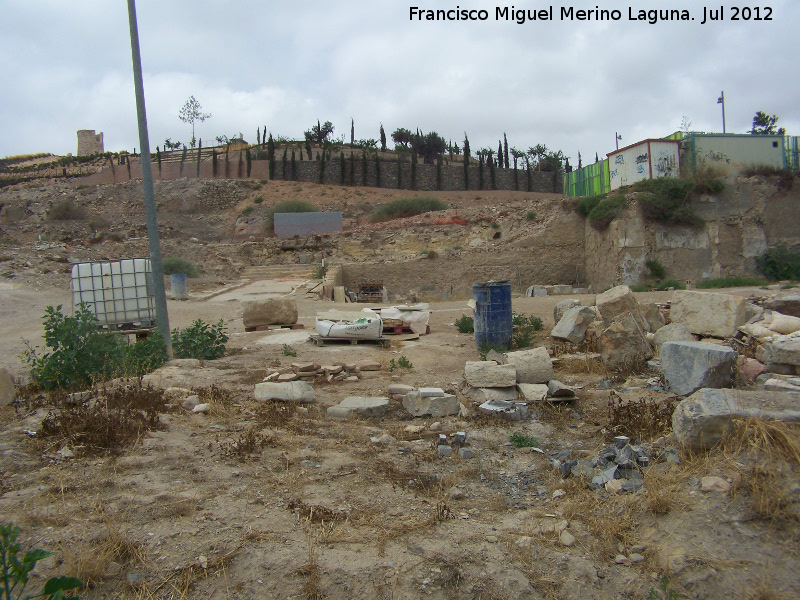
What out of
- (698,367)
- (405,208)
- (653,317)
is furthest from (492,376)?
(405,208)

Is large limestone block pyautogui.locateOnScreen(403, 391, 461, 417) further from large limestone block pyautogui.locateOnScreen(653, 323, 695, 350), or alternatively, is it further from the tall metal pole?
the tall metal pole

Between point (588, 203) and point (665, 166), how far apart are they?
3.22 m

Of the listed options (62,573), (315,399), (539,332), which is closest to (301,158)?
(539,332)

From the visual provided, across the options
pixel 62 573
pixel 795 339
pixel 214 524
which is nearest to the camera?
pixel 62 573

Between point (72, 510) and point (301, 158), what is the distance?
151 feet

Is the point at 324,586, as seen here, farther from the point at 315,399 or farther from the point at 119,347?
the point at 119,347

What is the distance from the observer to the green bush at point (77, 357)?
19.7 ft

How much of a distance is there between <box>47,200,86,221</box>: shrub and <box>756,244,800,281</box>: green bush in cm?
4058

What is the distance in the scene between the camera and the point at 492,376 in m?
5.68

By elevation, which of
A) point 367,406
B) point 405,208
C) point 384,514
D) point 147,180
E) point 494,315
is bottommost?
point 384,514

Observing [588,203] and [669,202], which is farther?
[588,203]

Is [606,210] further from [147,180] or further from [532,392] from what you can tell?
[147,180]

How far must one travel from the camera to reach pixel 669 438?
3.94 meters

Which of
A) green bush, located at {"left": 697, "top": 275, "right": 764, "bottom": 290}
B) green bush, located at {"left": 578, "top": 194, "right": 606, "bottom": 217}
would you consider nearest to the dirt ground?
green bush, located at {"left": 697, "top": 275, "right": 764, "bottom": 290}
